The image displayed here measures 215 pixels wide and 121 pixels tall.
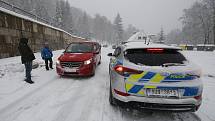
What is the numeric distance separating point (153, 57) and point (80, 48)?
574cm

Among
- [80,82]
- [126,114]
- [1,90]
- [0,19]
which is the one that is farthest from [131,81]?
[0,19]

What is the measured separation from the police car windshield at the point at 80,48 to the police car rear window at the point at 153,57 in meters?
5.00

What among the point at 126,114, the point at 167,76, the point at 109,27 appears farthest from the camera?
the point at 109,27

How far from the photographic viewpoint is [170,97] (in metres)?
3.45

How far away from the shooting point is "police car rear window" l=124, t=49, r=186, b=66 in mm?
3715

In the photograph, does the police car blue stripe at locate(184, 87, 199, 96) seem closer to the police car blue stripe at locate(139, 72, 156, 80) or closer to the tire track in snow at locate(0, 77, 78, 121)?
the police car blue stripe at locate(139, 72, 156, 80)

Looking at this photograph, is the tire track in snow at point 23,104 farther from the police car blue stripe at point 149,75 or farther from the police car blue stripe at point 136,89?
the police car blue stripe at point 149,75

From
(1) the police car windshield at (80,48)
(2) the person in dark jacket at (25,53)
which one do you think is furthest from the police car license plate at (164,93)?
(1) the police car windshield at (80,48)

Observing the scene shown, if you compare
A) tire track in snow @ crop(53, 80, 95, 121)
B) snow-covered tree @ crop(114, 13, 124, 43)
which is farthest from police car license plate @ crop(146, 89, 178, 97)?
snow-covered tree @ crop(114, 13, 124, 43)

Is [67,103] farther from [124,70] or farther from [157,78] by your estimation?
[157,78]

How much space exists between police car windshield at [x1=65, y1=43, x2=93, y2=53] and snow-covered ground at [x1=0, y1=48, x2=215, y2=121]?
1.88m

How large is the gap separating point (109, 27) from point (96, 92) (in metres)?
95.9

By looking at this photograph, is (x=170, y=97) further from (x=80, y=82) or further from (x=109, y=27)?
(x=109, y=27)

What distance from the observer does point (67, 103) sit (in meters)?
4.82
